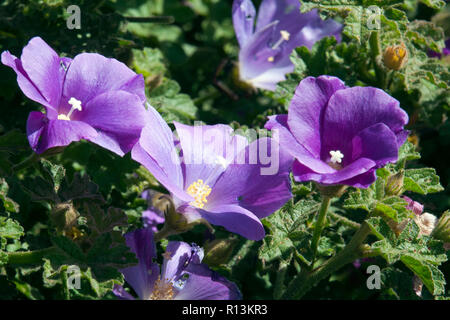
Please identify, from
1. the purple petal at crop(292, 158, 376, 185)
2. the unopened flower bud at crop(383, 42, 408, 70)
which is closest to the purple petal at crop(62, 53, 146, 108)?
the purple petal at crop(292, 158, 376, 185)

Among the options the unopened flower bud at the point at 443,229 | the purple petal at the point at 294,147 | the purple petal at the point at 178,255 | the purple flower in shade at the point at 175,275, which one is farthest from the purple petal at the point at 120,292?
the unopened flower bud at the point at 443,229

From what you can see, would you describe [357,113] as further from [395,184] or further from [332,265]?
[332,265]

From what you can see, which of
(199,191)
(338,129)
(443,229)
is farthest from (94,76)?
(443,229)

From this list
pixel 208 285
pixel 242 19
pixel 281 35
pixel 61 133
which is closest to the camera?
pixel 61 133

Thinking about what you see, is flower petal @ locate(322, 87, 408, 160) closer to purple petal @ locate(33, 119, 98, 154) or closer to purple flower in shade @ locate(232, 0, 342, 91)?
purple petal @ locate(33, 119, 98, 154)

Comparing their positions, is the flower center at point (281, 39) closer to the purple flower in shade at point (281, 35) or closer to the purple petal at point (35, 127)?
the purple flower in shade at point (281, 35)
